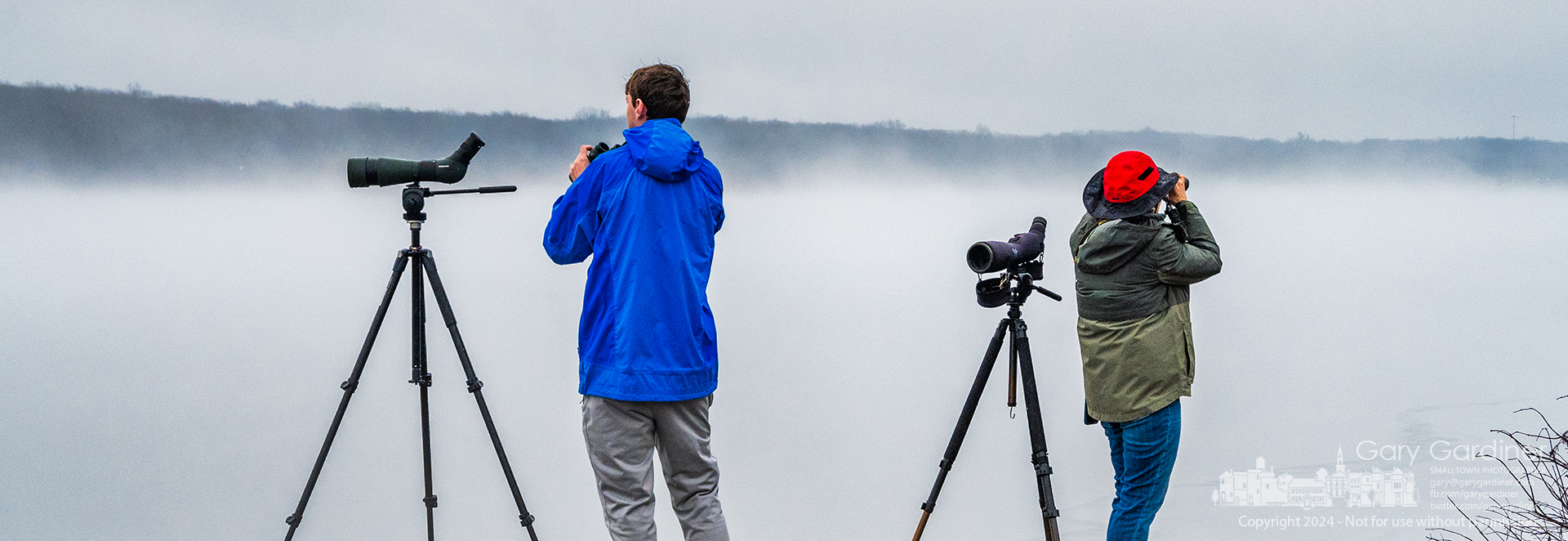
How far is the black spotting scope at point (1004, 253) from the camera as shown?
5.74ft

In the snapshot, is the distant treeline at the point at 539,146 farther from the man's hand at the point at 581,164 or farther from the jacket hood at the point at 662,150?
the jacket hood at the point at 662,150

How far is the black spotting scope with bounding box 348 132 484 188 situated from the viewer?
193 cm

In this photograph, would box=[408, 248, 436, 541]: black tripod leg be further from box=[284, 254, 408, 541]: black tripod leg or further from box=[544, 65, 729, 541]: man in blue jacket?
box=[544, 65, 729, 541]: man in blue jacket

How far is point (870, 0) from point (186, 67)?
120 inches

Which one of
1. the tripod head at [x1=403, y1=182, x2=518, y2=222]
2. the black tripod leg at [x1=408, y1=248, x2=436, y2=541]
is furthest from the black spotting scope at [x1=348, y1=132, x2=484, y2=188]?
the black tripod leg at [x1=408, y1=248, x2=436, y2=541]

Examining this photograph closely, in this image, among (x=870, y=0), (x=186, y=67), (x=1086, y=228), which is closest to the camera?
(x=1086, y=228)

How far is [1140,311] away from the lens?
173cm

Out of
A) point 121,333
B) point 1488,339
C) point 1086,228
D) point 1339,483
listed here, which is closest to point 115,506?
point 121,333

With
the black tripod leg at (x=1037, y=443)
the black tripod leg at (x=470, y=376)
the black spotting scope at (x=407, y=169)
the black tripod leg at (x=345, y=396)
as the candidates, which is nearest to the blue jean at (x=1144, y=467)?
the black tripod leg at (x=1037, y=443)

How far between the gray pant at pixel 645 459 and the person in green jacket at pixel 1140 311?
2.42 ft

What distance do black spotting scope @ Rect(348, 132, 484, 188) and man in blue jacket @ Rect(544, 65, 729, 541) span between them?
48 centimetres

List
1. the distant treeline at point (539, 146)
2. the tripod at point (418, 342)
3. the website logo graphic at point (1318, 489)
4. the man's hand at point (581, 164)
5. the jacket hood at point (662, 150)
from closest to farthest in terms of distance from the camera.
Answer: the jacket hood at point (662, 150), the man's hand at point (581, 164), the tripod at point (418, 342), the website logo graphic at point (1318, 489), the distant treeline at point (539, 146)

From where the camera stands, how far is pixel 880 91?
185 inches

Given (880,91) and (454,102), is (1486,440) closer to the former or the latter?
(880,91)
